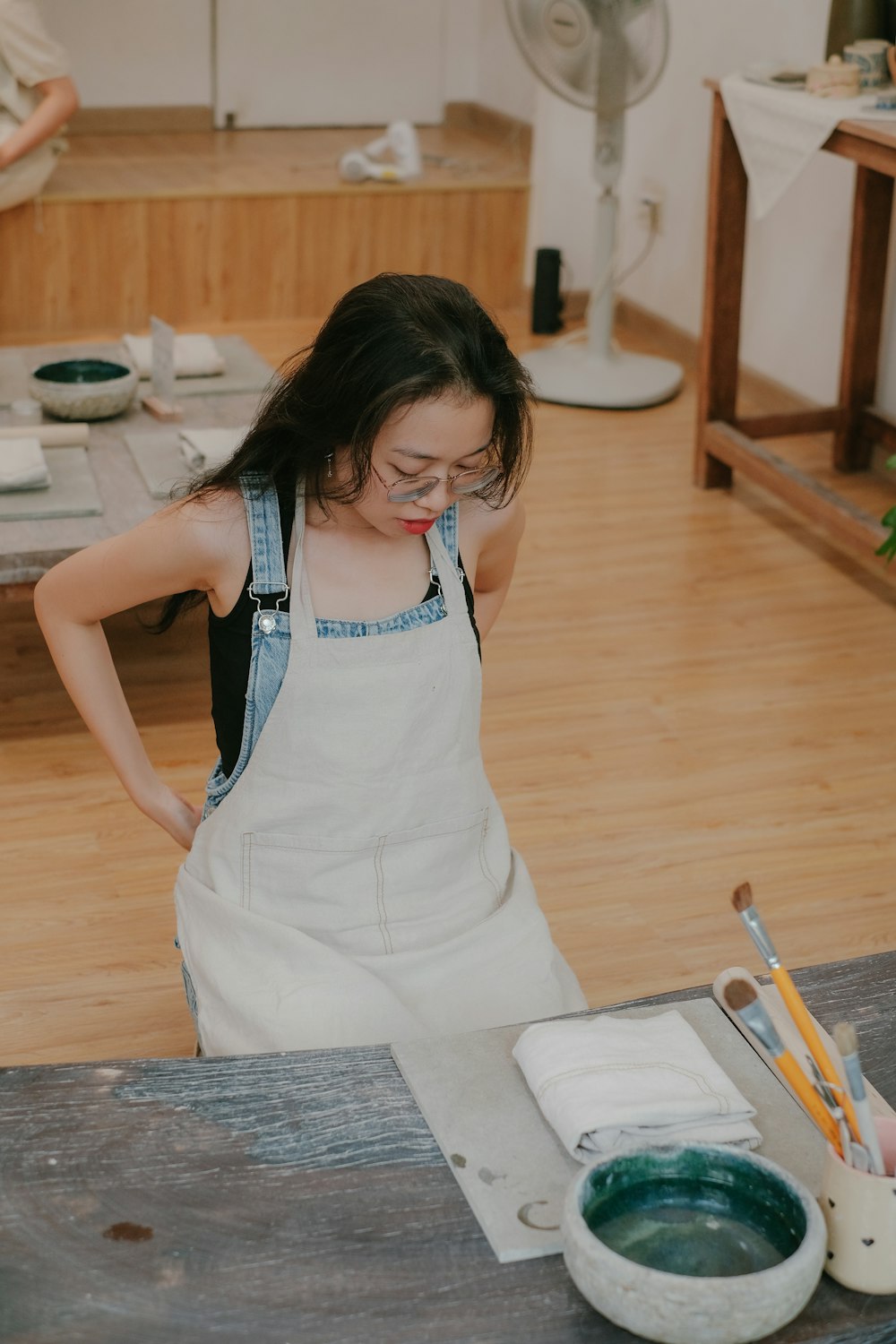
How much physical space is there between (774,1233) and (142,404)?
8.54 ft

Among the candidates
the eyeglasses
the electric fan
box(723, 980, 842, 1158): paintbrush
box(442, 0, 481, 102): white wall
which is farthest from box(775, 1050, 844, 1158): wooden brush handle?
box(442, 0, 481, 102): white wall

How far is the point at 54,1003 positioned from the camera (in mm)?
2094

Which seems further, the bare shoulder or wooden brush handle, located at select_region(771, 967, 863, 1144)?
the bare shoulder

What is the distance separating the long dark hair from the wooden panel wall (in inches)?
146

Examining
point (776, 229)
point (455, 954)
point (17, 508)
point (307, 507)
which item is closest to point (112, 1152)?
point (455, 954)

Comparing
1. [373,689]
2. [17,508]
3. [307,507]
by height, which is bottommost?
[17,508]

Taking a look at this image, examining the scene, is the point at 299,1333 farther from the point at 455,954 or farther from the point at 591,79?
the point at 591,79

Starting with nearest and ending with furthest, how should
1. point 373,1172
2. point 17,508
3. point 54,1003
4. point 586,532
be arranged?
point 373,1172, point 54,1003, point 17,508, point 586,532

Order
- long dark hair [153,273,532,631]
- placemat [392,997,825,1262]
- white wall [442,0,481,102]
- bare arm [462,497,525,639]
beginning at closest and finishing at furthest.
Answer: placemat [392,997,825,1262] < long dark hair [153,273,532,631] < bare arm [462,497,525,639] < white wall [442,0,481,102]

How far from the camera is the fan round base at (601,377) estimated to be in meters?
4.56

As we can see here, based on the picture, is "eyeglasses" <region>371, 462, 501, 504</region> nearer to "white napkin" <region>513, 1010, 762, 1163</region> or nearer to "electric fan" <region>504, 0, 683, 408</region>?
"white napkin" <region>513, 1010, 762, 1163</region>

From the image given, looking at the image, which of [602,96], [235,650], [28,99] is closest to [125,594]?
[235,650]

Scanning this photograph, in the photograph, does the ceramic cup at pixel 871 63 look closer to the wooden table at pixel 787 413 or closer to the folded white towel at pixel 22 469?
the wooden table at pixel 787 413

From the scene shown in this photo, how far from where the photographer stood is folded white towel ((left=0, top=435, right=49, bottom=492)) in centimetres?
272
